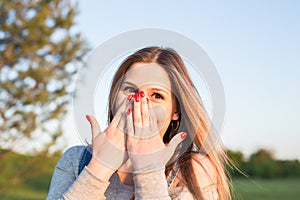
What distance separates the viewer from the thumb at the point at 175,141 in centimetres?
136

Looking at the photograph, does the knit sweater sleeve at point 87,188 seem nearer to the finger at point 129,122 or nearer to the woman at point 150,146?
the woman at point 150,146

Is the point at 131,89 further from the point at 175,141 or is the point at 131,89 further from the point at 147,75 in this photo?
the point at 175,141

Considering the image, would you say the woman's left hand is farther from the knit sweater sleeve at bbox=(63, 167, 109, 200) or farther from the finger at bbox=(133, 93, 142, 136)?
the knit sweater sleeve at bbox=(63, 167, 109, 200)

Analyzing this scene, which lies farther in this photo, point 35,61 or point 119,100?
point 35,61

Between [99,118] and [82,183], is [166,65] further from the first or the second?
[82,183]

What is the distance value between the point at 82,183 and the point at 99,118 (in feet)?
0.57

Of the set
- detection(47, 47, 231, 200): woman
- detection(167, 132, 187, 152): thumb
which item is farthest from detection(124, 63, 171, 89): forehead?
detection(167, 132, 187, 152): thumb

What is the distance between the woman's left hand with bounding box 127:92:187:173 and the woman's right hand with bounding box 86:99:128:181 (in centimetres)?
2

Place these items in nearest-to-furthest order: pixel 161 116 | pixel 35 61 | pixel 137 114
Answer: pixel 137 114, pixel 161 116, pixel 35 61

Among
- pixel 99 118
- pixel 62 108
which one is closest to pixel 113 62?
pixel 99 118

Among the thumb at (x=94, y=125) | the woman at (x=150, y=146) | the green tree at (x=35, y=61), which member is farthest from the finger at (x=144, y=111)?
the green tree at (x=35, y=61)

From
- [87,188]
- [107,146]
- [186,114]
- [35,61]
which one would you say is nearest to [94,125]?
[107,146]

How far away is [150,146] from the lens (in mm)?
1340

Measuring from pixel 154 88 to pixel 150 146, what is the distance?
15cm
